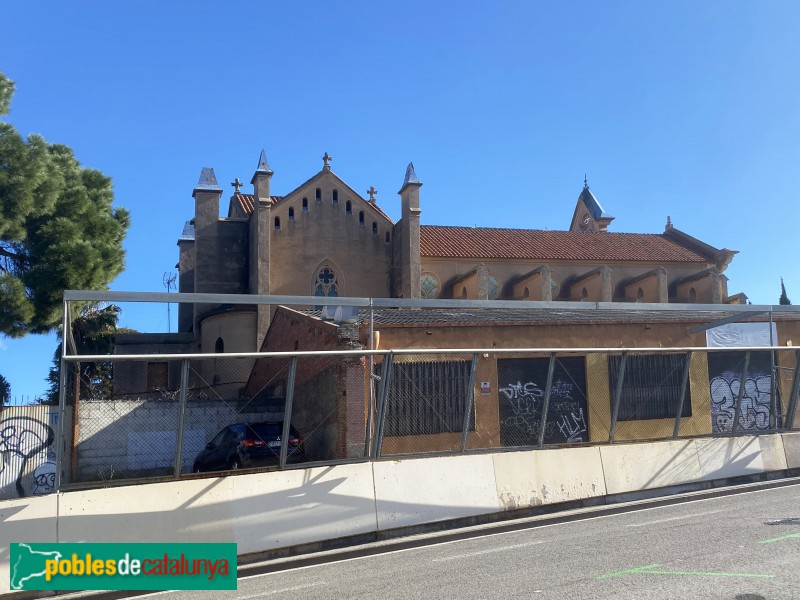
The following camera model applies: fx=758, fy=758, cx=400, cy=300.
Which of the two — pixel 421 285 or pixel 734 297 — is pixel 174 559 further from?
pixel 734 297

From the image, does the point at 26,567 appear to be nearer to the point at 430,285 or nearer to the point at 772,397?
the point at 772,397

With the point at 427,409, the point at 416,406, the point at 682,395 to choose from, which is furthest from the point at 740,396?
the point at 416,406

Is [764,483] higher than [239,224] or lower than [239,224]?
lower

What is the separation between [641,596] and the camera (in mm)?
6789

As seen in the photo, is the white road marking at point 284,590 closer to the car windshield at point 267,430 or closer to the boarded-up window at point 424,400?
the boarded-up window at point 424,400

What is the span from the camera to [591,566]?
26.3ft

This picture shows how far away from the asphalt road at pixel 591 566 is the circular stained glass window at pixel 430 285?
2923 cm

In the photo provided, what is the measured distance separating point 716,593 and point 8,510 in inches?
299

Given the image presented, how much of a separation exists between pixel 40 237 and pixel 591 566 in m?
20.6

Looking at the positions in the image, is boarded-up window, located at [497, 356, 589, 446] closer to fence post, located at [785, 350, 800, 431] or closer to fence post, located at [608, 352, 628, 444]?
fence post, located at [608, 352, 628, 444]

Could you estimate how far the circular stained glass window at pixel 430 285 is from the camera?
39.9 m

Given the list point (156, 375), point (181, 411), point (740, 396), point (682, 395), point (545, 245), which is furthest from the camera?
point (545, 245)

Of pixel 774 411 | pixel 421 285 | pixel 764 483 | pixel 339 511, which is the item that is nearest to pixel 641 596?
pixel 339 511

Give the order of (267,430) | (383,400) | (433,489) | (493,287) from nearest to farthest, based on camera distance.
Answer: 1. (433,489)
2. (383,400)
3. (267,430)
4. (493,287)
